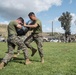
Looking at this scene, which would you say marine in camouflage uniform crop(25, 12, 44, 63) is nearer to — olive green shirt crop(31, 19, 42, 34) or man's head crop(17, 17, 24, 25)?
olive green shirt crop(31, 19, 42, 34)

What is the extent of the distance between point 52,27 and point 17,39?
9784 cm

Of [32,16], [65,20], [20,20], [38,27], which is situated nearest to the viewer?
[20,20]

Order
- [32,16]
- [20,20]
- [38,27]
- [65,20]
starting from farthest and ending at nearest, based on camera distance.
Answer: [65,20] → [38,27] → [32,16] → [20,20]

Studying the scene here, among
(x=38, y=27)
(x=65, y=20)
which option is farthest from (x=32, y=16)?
(x=65, y=20)

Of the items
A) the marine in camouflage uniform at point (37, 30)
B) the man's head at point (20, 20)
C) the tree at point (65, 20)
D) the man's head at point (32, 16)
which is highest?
the tree at point (65, 20)

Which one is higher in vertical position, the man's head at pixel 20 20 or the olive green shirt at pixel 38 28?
the man's head at pixel 20 20

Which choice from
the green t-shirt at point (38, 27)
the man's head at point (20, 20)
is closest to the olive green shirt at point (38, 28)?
the green t-shirt at point (38, 27)

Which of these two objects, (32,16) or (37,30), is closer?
(32,16)

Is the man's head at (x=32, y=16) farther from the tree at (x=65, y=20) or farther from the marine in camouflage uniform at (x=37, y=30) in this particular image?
the tree at (x=65, y=20)

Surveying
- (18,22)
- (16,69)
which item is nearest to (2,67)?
(16,69)

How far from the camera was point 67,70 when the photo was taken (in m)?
8.85

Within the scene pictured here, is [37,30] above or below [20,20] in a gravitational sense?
below

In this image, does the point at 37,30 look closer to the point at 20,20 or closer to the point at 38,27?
the point at 38,27

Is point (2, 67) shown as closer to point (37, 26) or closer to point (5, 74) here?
point (5, 74)
